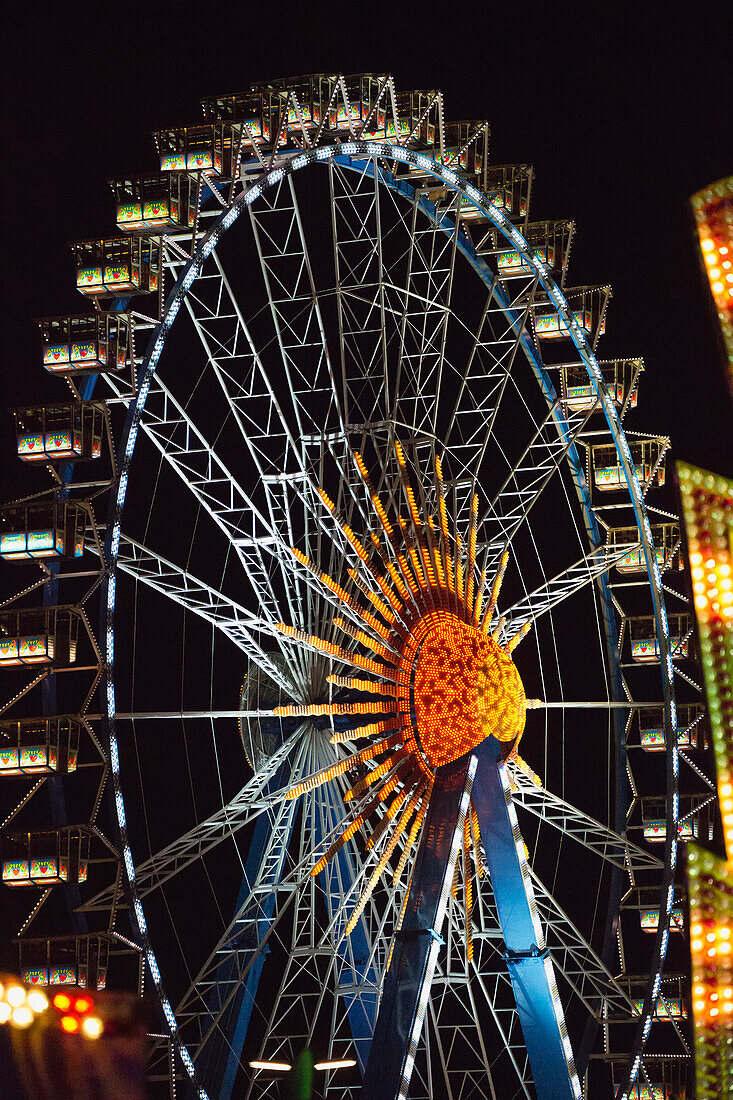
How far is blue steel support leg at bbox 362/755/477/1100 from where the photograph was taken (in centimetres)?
→ 1755

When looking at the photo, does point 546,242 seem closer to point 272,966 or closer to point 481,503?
point 481,503

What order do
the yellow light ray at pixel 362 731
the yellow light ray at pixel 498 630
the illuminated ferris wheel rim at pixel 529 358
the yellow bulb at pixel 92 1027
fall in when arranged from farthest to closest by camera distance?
1. the yellow light ray at pixel 498 630
2. the yellow light ray at pixel 362 731
3. the illuminated ferris wheel rim at pixel 529 358
4. the yellow bulb at pixel 92 1027

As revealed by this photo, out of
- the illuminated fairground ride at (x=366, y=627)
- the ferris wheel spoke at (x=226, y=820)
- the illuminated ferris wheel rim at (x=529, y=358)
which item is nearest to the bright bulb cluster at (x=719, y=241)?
the illuminated fairground ride at (x=366, y=627)

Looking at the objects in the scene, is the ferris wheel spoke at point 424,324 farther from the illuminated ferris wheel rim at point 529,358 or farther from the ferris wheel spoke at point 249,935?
the ferris wheel spoke at point 249,935

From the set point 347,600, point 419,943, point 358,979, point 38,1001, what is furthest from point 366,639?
point 38,1001

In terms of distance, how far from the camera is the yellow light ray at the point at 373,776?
19391 millimetres

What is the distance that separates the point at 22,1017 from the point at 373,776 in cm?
968

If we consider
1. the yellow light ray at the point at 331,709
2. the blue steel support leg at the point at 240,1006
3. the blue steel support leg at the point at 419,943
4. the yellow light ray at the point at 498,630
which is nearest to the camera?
the blue steel support leg at the point at 419,943

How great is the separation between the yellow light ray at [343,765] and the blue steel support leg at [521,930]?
1.01m

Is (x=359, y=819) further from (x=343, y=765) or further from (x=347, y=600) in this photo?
(x=347, y=600)

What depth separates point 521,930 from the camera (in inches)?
771

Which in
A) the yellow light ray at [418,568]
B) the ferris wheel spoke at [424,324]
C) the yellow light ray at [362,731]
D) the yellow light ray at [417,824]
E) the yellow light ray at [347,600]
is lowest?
the yellow light ray at [417,824]

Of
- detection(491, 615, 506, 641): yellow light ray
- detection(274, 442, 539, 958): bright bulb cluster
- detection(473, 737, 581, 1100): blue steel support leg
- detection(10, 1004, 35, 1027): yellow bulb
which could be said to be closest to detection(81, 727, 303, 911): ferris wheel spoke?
detection(274, 442, 539, 958): bright bulb cluster

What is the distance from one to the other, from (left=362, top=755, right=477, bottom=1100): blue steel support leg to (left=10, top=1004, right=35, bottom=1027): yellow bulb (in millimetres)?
8047
